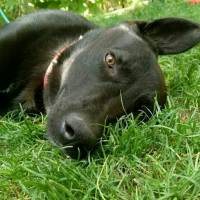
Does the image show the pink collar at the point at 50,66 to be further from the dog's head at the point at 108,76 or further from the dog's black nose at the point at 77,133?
the dog's black nose at the point at 77,133

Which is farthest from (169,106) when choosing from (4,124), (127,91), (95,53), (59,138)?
(4,124)

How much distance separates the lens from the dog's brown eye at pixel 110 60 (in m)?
3.68

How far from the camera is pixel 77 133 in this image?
305 cm

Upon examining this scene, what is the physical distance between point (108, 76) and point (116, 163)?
67 cm

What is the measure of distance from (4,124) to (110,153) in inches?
38.4

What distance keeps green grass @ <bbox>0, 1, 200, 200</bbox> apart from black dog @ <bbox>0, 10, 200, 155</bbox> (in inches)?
4.9

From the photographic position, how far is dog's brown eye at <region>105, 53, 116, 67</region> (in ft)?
12.1

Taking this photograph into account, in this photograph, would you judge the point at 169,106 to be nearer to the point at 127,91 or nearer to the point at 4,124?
the point at 127,91

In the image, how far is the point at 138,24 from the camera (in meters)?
4.30

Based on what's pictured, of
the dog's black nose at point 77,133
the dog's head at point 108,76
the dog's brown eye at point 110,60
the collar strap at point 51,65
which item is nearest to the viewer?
the dog's black nose at point 77,133

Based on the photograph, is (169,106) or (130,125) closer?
(130,125)

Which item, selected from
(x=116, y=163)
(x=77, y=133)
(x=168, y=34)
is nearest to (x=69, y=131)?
(x=77, y=133)

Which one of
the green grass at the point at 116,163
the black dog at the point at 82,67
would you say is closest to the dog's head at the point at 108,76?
the black dog at the point at 82,67

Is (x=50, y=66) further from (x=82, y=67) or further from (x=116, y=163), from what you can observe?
(x=116, y=163)
